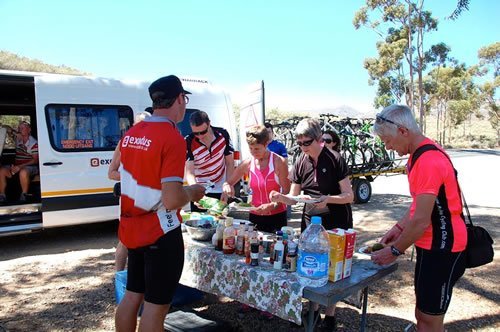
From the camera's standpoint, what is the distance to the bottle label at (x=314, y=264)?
7.11 feet

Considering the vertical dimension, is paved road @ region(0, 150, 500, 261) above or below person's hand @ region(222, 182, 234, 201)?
below

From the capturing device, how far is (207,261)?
2.75 meters

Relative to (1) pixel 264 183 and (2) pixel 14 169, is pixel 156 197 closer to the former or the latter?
(1) pixel 264 183

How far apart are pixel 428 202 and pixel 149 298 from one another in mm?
1576

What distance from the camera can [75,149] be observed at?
5.82m

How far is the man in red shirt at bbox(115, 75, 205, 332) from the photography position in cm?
214

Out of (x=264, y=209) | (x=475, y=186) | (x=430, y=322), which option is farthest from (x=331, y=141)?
(x=475, y=186)

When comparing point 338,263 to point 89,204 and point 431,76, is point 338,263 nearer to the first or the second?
point 89,204

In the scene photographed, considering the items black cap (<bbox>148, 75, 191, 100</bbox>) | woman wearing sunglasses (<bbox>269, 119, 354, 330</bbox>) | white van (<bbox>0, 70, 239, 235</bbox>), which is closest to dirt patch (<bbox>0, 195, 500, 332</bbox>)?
white van (<bbox>0, 70, 239, 235</bbox>)

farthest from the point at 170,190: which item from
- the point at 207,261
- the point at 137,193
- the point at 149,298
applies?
the point at 207,261

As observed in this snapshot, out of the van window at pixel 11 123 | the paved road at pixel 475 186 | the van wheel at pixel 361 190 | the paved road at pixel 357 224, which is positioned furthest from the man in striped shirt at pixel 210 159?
the paved road at pixel 475 186

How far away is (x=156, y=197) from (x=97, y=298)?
2.41 metres

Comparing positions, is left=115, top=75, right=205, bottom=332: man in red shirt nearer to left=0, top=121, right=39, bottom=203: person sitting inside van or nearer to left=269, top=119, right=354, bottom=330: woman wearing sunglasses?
left=269, top=119, right=354, bottom=330: woman wearing sunglasses

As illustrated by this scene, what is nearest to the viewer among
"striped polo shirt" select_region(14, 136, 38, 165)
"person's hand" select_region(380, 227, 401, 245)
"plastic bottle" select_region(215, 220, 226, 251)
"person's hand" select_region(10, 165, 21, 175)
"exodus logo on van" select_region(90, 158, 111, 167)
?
"person's hand" select_region(380, 227, 401, 245)
